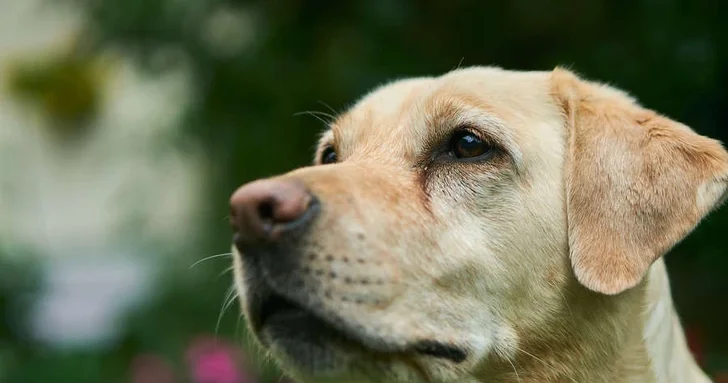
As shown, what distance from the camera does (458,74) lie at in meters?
3.19

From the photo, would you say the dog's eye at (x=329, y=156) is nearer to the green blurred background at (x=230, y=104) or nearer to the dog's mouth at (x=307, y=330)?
the green blurred background at (x=230, y=104)

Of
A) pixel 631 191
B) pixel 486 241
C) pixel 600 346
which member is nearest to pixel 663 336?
pixel 600 346

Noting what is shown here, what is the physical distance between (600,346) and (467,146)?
0.70 m

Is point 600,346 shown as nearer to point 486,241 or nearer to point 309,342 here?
point 486,241

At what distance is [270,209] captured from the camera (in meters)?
2.47

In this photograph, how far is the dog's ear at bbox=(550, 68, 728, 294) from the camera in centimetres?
276

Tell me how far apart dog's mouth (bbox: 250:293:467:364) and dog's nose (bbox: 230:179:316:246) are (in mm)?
181

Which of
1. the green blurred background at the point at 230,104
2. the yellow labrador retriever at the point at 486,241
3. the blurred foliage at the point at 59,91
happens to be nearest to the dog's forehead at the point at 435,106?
the yellow labrador retriever at the point at 486,241

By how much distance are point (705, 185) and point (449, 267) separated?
30.5 inches

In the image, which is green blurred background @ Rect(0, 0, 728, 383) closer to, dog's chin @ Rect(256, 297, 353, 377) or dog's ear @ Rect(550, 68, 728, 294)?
dog's chin @ Rect(256, 297, 353, 377)

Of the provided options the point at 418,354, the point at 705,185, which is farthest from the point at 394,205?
the point at 705,185

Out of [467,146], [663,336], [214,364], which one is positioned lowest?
[214,364]

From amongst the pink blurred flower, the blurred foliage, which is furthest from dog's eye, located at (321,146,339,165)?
the blurred foliage

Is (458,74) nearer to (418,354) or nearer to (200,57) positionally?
(418,354)
